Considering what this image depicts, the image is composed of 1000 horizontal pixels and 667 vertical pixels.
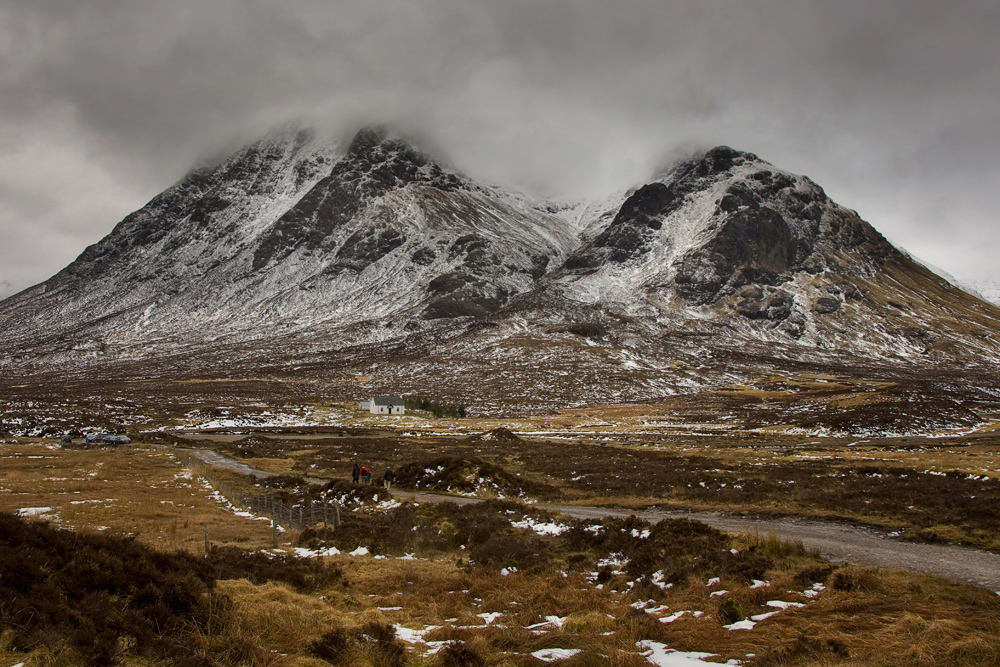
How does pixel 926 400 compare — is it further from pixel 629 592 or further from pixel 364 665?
pixel 364 665

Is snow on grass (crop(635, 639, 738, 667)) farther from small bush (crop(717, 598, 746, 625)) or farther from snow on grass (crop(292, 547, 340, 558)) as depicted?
snow on grass (crop(292, 547, 340, 558))

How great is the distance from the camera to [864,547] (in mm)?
17438

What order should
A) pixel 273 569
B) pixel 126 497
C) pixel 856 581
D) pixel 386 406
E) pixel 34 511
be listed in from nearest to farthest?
pixel 856 581 < pixel 273 569 < pixel 34 511 < pixel 126 497 < pixel 386 406

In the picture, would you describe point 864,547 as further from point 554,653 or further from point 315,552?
point 315,552

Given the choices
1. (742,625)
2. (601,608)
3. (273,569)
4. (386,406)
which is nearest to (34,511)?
(273,569)

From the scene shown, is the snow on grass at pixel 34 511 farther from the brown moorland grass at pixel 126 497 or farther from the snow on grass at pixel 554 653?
the snow on grass at pixel 554 653

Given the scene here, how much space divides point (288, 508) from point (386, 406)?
297 ft

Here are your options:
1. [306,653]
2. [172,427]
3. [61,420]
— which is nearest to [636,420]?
[172,427]

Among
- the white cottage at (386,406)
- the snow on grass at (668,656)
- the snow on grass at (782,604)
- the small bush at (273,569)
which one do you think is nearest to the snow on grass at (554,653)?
the snow on grass at (668,656)

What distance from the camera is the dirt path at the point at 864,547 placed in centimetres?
1423

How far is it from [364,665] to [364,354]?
19261 cm

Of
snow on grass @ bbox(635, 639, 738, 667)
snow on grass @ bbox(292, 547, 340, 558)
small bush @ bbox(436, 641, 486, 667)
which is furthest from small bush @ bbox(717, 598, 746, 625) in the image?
snow on grass @ bbox(292, 547, 340, 558)

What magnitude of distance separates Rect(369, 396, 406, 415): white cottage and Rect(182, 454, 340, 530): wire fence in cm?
7760

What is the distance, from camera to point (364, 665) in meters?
8.70
